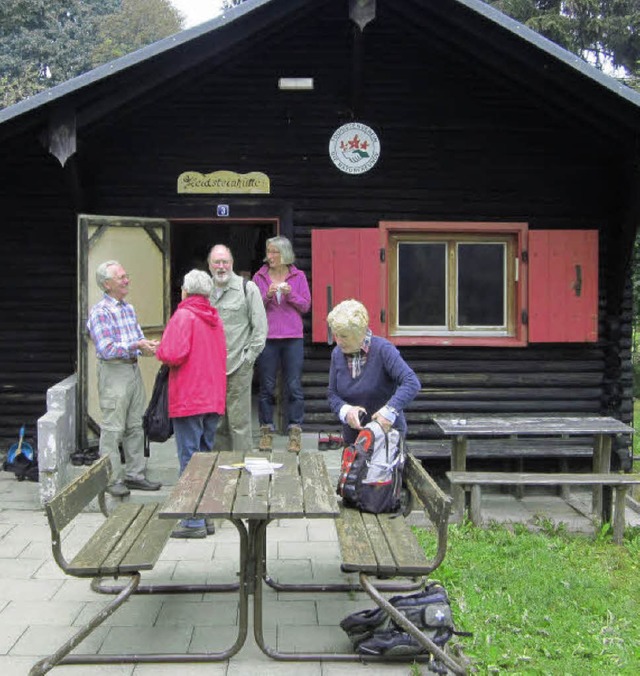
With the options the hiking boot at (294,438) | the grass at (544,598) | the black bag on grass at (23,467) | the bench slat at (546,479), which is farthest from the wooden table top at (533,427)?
the black bag on grass at (23,467)

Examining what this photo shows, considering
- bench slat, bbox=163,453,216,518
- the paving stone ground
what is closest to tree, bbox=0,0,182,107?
the paving stone ground

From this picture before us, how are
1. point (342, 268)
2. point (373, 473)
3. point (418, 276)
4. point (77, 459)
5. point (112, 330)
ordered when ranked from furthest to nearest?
point (418, 276), point (342, 268), point (77, 459), point (112, 330), point (373, 473)

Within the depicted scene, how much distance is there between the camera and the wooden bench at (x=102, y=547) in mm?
3959

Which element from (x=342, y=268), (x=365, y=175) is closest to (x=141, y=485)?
(x=342, y=268)

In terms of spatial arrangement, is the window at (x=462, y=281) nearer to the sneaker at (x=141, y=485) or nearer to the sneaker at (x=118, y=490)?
the sneaker at (x=141, y=485)

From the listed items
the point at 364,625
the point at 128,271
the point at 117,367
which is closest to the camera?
the point at 364,625

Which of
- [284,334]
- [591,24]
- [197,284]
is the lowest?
[284,334]

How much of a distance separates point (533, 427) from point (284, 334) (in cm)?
216

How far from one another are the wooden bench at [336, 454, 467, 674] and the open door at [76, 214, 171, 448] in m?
3.56

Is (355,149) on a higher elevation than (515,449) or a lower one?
higher

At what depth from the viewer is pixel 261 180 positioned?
8.24m

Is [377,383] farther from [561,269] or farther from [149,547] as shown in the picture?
[561,269]

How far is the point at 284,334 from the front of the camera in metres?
7.54

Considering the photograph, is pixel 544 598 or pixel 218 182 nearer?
pixel 544 598
